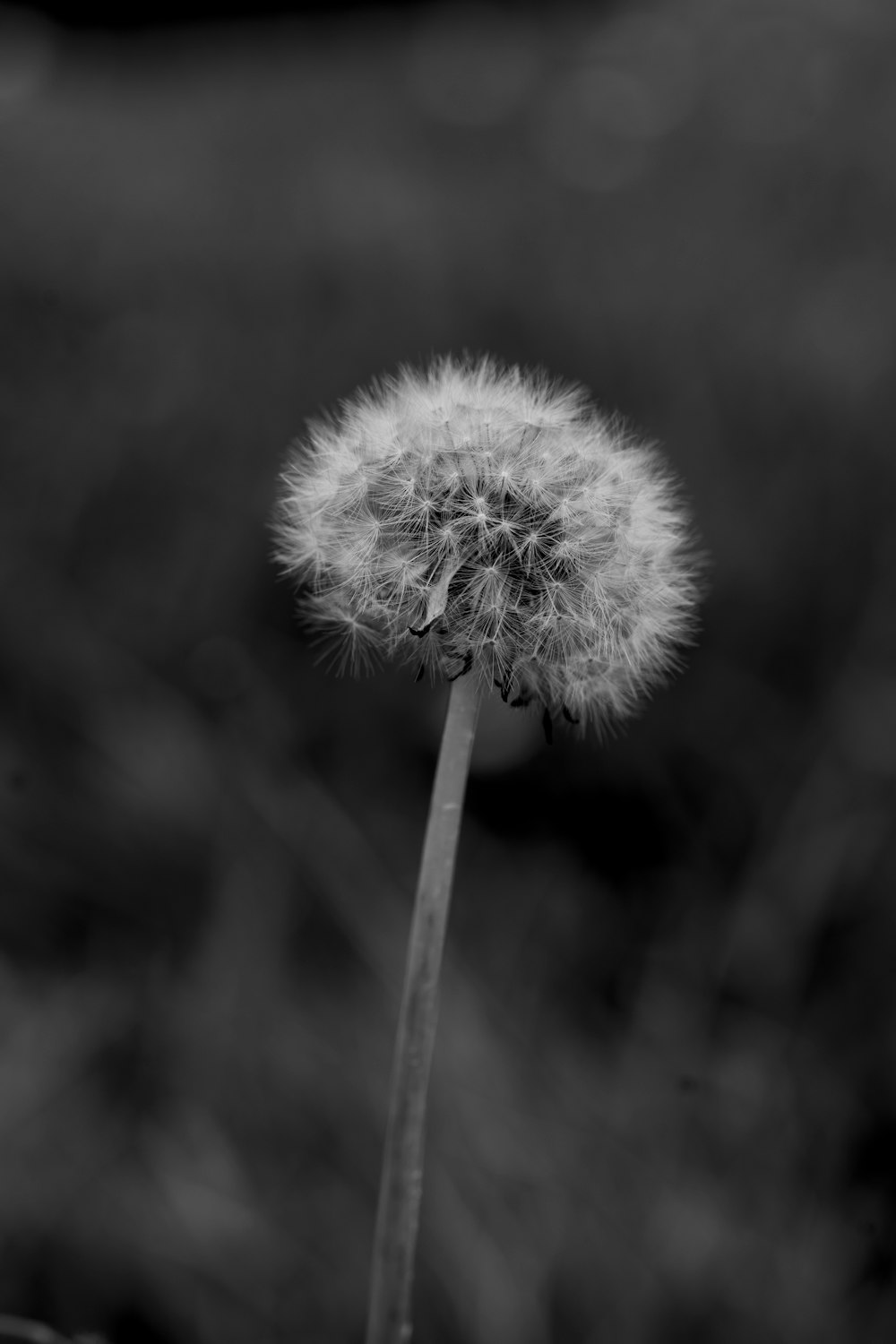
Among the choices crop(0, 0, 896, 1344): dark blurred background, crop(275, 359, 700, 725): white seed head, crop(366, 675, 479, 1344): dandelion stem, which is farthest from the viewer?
crop(0, 0, 896, 1344): dark blurred background

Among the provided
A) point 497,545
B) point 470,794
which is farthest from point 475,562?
point 470,794

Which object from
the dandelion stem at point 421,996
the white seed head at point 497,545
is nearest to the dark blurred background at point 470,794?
the dandelion stem at point 421,996

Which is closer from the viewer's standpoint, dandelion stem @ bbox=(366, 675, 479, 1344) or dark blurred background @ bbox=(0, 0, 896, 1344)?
dandelion stem @ bbox=(366, 675, 479, 1344)

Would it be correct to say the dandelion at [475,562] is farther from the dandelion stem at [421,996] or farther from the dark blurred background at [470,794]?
the dark blurred background at [470,794]

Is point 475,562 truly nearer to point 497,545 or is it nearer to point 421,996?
point 497,545

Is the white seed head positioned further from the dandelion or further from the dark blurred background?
the dark blurred background

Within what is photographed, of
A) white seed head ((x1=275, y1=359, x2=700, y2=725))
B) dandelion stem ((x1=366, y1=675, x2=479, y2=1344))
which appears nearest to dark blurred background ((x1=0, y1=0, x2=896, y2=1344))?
dandelion stem ((x1=366, y1=675, x2=479, y2=1344))

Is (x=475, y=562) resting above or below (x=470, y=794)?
below
